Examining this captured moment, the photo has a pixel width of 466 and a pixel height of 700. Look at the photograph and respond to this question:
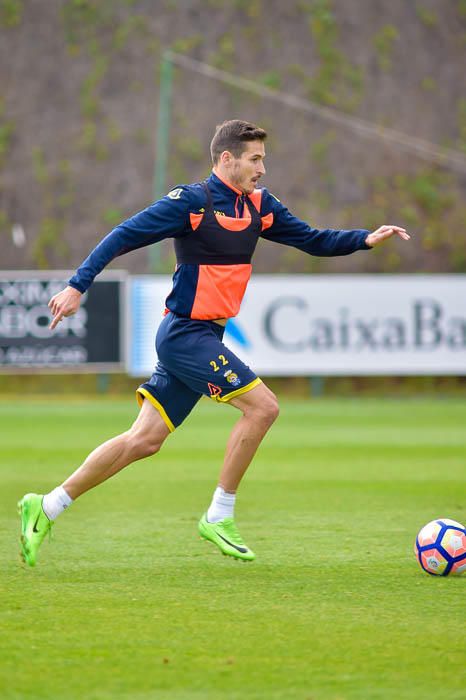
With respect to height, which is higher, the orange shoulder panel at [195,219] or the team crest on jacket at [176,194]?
the team crest on jacket at [176,194]

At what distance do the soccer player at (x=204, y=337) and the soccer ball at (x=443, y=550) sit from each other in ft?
3.06

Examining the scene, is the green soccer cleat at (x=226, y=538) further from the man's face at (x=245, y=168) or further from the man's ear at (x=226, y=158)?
the man's ear at (x=226, y=158)

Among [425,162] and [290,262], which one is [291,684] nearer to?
[290,262]

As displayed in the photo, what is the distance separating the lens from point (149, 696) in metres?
3.96

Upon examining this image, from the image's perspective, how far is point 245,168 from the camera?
21.6ft

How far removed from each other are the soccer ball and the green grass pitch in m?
0.06

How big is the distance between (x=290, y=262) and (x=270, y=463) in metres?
18.8

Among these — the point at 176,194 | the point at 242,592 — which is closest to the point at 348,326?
the point at 176,194

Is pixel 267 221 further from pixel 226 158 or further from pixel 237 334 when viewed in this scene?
pixel 237 334

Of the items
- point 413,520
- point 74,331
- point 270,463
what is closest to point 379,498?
point 413,520

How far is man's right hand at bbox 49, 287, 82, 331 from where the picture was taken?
6.00 m

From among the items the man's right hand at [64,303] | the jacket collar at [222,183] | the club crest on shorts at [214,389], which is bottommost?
the club crest on shorts at [214,389]

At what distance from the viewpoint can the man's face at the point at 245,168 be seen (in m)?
6.59

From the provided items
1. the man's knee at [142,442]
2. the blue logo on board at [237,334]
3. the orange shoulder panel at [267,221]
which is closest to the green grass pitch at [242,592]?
the man's knee at [142,442]
